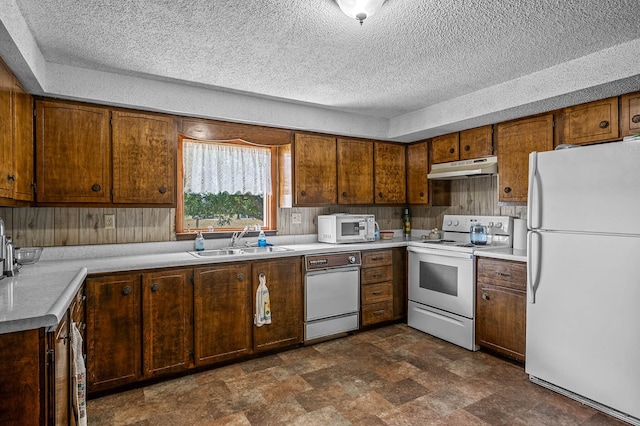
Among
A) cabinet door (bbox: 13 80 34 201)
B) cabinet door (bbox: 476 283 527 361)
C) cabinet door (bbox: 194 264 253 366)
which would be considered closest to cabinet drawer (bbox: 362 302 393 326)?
cabinet door (bbox: 476 283 527 361)

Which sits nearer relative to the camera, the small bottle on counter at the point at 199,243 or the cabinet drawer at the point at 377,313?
the small bottle on counter at the point at 199,243

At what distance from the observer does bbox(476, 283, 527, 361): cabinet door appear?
2910 millimetres

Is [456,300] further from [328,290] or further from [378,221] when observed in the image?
[378,221]

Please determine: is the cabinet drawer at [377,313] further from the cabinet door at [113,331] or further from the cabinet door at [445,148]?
the cabinet door at [113,331]

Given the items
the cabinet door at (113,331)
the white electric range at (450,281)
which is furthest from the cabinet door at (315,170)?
the cabinet door at (113,331)

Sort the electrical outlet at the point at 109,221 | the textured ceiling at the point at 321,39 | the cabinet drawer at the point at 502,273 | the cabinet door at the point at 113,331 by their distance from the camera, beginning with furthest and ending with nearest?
the electrical outlet at the point at 109,221 < the cabinet drawer at the point at 502,273 < the cabinet door at the point at 113,331 < the textured ceiling at the point at 321,39

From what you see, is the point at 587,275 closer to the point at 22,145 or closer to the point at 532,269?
the point at 532,269

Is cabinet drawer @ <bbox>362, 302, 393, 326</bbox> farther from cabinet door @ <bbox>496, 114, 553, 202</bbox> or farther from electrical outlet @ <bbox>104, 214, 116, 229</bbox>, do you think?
electrical outlet @ <bbox>104, 214, 116, 229</bbox>

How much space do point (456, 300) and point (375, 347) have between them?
2.90 feet

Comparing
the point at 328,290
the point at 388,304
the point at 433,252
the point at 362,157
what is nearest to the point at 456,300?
the point at 433,252

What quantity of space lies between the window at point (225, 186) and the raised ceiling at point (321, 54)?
45 cm

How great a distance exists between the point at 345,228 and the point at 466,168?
1375mm

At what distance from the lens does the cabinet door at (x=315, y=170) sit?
3.71 meters

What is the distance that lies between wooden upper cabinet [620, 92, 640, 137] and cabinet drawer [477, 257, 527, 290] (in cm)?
117
